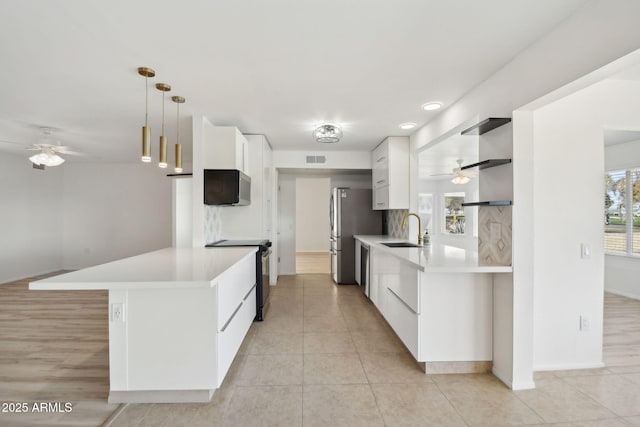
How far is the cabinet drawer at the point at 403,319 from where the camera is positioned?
7.84 ft

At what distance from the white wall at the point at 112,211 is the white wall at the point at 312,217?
423cm

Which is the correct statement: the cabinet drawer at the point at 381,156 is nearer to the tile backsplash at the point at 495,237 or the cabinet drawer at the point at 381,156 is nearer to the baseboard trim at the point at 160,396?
the tile backsplash at the point at 495,237

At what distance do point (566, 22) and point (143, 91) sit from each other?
3.16m

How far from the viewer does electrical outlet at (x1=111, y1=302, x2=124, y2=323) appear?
1.89m

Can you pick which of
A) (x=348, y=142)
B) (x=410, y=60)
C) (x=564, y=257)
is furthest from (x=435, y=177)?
(x=410, y=60)

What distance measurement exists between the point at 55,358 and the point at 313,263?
5.56 m

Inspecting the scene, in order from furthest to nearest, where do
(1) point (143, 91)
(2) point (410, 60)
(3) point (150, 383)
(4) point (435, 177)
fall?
(4) point (435, 177), (1) point (143, 91), (2) point (410, 60), (3) point (150, 383)

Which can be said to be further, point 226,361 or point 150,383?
point 226,361

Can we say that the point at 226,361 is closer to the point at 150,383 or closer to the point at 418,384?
the point at 150,383

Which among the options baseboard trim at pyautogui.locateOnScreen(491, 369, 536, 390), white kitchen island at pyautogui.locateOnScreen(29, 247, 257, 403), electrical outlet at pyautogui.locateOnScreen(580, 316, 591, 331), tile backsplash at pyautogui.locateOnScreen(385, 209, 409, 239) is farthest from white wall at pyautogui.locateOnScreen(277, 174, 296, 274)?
electrical outlet at pyautogui.locateOnScreen(580, 316, 591, 331)

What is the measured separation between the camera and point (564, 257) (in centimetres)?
236

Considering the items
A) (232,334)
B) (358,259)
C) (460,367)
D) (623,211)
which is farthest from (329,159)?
(623,211)

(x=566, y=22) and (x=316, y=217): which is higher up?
(x=566, y=22)

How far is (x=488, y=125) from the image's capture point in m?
2.23
